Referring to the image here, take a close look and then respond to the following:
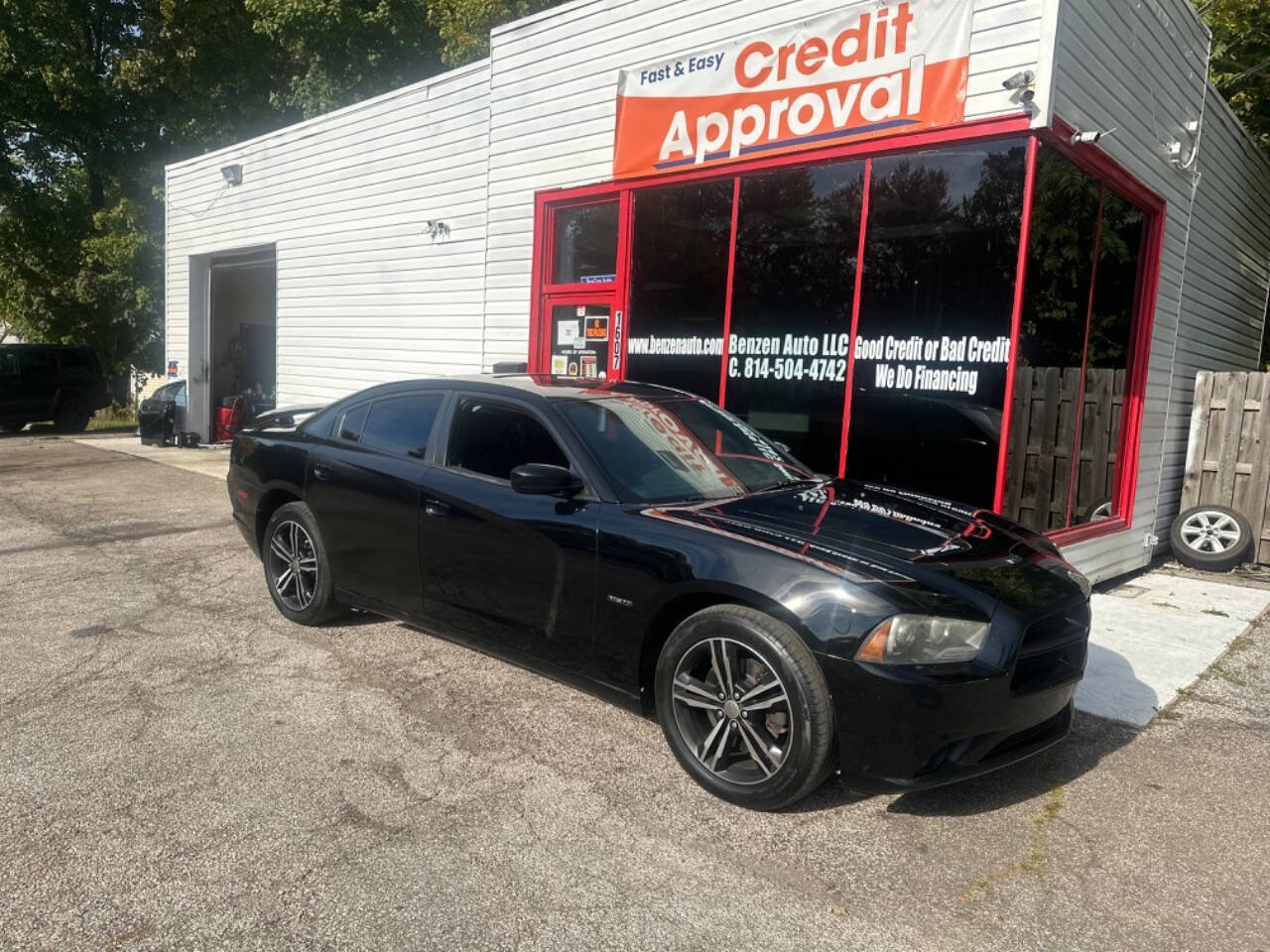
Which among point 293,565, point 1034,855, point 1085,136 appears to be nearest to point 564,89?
point 1085,136

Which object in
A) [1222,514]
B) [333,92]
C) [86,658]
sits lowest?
[86,658]

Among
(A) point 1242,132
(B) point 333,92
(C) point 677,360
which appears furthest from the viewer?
(B) point 333,92

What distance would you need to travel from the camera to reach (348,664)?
4.76 m

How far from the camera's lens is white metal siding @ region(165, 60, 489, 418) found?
1067cm

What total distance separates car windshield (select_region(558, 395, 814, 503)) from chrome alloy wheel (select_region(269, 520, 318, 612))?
1.97 metres

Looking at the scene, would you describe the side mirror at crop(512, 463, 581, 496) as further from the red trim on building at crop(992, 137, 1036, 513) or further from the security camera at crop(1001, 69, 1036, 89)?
the security camera at crop(1001, 69, 1036, 89)

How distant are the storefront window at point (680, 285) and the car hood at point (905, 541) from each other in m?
3.97

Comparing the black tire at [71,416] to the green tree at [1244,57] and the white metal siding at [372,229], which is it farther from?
the green tree at [1244,57]

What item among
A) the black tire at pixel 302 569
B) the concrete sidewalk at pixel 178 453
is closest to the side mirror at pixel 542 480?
the black tire at pixel 302 569

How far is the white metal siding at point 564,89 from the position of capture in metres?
7.68

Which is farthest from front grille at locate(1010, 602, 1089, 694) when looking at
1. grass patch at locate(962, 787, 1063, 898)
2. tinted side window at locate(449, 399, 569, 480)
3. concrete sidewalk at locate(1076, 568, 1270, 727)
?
tinted side window at locate(449, 399, 569, 480)

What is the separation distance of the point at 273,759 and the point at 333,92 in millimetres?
23557

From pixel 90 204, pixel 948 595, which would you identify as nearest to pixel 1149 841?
pixel 948 595

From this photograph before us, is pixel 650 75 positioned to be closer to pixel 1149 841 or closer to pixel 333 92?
pixel 1149 841
